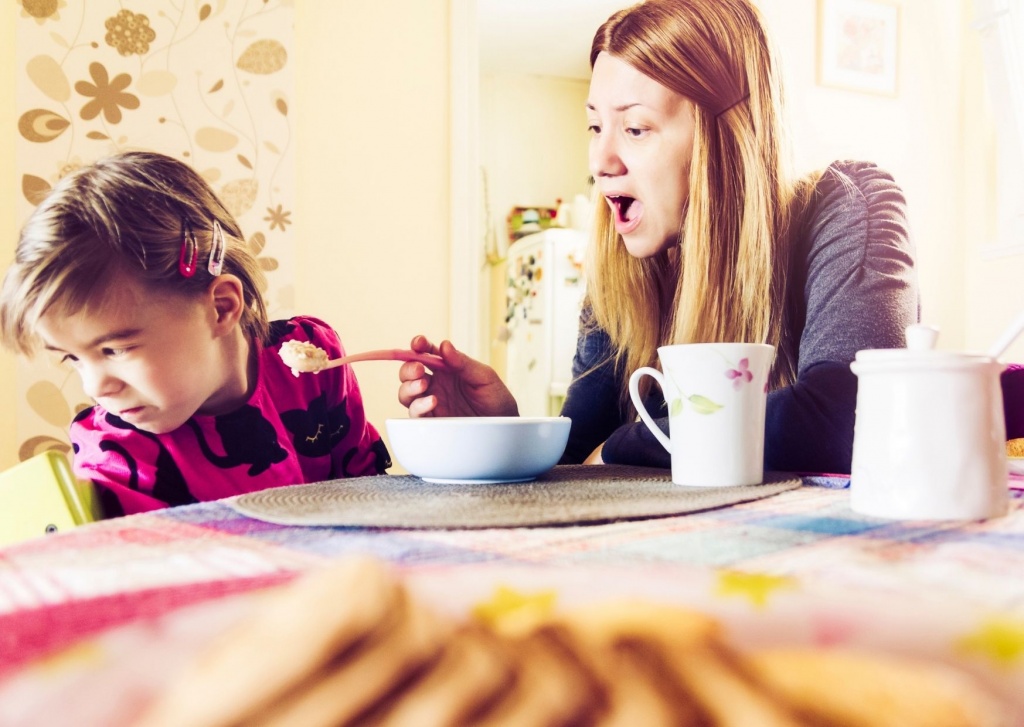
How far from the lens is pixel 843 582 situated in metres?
0.29

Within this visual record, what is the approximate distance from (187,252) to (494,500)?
67cm

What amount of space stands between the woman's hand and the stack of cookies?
71cm

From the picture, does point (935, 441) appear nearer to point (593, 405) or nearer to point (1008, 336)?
point (1008, 336)

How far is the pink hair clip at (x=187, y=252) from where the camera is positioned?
99 cm

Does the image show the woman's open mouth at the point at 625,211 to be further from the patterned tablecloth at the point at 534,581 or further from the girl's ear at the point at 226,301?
the patterned tablecloth at the point at 534,581

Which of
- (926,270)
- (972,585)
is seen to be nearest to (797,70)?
(926,270)

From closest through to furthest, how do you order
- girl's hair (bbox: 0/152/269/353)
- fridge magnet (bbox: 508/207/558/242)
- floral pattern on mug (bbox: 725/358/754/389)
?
floral pattern on mug (bbox: 725/358/754/389) → girl's hair (bbox: 0/152/269/353) → fridge magnet (bbox: 508/207/558/242)

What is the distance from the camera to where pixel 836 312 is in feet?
2.90

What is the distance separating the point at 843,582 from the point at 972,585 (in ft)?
0.15

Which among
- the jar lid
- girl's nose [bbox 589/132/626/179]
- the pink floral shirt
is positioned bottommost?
the pink floral shirt

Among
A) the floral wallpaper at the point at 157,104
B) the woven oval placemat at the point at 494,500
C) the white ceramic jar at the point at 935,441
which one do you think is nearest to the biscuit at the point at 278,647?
the woven oval placemat at the point at 494,500

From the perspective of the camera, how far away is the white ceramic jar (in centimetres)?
46

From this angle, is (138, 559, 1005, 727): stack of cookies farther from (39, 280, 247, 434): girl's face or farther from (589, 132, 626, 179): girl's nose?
(589, 132, 626, 179): girl's nose

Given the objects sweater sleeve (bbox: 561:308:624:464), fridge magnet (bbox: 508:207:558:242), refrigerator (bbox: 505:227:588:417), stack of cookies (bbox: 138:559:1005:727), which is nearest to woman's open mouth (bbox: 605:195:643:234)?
sweater sleeve (bbox: 561:308:624:464)
